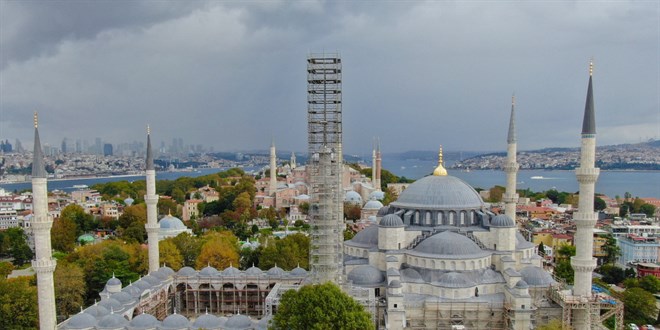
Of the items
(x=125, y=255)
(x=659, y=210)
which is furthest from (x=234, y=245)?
(x=659, y=210)

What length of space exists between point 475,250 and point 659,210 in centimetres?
4422

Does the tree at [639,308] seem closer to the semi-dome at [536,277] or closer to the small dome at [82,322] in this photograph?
the semi-dome at [536,277]

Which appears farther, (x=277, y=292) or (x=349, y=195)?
(x=349, y=195)

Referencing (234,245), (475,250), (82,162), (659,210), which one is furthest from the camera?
(82,162)

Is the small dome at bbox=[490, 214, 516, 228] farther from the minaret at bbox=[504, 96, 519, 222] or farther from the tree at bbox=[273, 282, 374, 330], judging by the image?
the tree at bbox=[273, 282, 374, 330]

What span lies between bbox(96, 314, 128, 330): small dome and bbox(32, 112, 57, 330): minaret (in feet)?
4.75

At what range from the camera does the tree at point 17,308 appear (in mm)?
18719

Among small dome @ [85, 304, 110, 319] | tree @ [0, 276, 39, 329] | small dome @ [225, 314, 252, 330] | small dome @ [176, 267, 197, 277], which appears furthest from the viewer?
small dome @ [176, 267, 197, 277]

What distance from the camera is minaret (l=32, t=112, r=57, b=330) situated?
16547 mm

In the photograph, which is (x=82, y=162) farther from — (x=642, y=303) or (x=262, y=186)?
(x=642, y=303)

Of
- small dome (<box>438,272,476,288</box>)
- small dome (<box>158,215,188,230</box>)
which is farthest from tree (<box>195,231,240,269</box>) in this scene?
small dome (<box>438,272,476,288</box>)

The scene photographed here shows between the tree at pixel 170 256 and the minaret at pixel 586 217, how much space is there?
777 inches

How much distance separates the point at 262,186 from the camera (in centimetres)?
6700

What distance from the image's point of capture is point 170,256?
27250 millimetres
